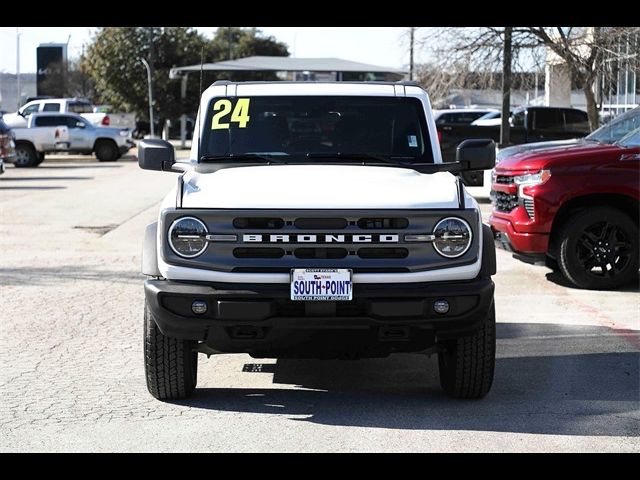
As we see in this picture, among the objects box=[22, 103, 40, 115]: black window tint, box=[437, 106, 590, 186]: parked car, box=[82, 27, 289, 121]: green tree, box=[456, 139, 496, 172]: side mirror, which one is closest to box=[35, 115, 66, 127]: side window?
box=[22, 103, 40, 115]: black window tint

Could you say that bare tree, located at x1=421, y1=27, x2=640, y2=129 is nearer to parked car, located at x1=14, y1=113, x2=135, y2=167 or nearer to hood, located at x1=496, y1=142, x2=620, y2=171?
hood, located at x1=496, y1=142, x2=620, y2=171

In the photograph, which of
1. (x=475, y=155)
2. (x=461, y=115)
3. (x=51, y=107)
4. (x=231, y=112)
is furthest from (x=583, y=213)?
(x=51, y=107)

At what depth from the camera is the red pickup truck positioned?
36.7 ft

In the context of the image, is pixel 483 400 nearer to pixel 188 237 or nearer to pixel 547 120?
pixel 188 237

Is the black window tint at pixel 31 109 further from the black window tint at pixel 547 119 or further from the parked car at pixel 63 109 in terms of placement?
the black window tint at pixel 547 119

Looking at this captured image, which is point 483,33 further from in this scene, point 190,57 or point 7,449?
point 190,57

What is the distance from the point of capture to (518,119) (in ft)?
87.4

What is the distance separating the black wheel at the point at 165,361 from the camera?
6.74m

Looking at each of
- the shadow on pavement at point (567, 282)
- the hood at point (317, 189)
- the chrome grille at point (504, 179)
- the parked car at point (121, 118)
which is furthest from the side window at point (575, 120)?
the parked car at point (121, 118)

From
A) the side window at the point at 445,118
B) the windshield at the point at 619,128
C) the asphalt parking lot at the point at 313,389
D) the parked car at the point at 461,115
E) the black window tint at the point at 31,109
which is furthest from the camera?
the black window tint at the point at 31,109

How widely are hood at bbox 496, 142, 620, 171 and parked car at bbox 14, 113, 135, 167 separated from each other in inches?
1025

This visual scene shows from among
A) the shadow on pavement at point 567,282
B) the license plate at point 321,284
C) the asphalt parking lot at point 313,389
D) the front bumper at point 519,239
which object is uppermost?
the license plate at point 321,284

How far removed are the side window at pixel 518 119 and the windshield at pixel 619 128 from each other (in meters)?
13.5

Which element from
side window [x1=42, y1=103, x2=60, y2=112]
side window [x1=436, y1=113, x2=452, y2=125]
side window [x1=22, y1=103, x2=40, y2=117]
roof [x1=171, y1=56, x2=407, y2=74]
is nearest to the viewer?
side window [x1=436, y1=113, x2=452, y2=125]
